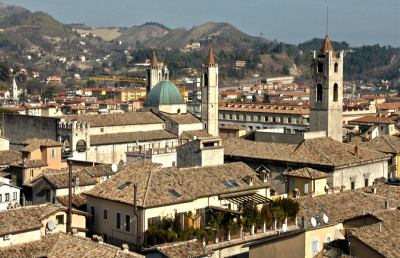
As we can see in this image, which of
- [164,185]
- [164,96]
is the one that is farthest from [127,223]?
[164,96]

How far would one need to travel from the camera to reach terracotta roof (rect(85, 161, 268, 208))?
27.6 meters

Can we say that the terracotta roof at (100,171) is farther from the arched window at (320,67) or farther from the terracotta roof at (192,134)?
the arched window at (320,67)

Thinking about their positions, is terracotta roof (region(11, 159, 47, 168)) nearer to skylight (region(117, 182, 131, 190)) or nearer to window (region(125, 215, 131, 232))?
skylight (region(117, 182, 131, 190))

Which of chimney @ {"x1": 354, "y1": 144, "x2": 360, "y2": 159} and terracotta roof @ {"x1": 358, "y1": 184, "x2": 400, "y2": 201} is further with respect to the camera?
chimney @ {"x1": 354, "y1": 144, "x2": 360, "y2": 159}

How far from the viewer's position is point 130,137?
5372 centimetres

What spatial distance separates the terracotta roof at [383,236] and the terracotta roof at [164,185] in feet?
24.7

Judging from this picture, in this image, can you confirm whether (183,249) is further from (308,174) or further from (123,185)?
(308,174)

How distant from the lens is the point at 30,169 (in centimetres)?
3734

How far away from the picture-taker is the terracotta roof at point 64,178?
106 ft

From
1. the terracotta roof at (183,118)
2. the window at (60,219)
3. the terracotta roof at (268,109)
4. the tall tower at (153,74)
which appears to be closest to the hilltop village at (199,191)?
the window at (60,219)

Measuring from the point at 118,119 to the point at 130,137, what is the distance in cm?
220

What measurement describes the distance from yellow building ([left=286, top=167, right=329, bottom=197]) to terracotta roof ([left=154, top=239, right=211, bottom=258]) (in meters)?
11.8

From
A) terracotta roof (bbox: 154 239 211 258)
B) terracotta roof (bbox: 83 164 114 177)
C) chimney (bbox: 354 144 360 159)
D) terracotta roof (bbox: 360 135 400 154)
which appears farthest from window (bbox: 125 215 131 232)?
terracotta roof (bbox: 360 135 400 154)

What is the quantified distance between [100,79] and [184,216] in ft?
548
